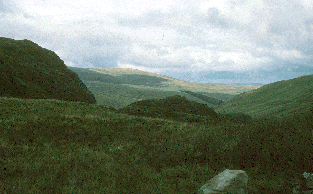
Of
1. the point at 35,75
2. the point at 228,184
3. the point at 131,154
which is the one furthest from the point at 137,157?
the point at 35,75

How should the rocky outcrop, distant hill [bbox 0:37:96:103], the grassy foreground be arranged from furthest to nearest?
distant hill [bbox 0:37:96:103] < the grassy foreground < the rocky outcrop

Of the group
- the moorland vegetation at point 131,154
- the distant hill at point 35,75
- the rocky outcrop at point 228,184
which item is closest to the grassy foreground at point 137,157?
the moorland vegetation at point 131,154

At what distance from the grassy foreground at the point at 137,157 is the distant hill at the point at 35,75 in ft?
77.8

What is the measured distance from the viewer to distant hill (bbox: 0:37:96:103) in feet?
122

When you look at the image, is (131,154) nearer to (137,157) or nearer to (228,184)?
(137,157)

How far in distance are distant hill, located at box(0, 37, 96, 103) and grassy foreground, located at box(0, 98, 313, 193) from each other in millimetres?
23705

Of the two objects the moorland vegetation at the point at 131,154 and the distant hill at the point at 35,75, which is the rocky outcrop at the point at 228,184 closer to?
the moorland vegetation at the point at 131,154

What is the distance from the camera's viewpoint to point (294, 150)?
971 centimetres

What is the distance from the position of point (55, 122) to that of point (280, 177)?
582 inches

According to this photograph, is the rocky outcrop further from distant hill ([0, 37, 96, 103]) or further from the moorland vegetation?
distant hill ([0, 37, 96, 103])

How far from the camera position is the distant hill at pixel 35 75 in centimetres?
3731

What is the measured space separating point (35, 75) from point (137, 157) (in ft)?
137

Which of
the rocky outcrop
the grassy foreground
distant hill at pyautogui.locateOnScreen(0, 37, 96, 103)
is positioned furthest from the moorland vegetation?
distant hill at pyautogui.locateOnScreen(0, 37, 96, 103)

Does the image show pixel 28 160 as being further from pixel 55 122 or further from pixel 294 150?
pixel 294 150
